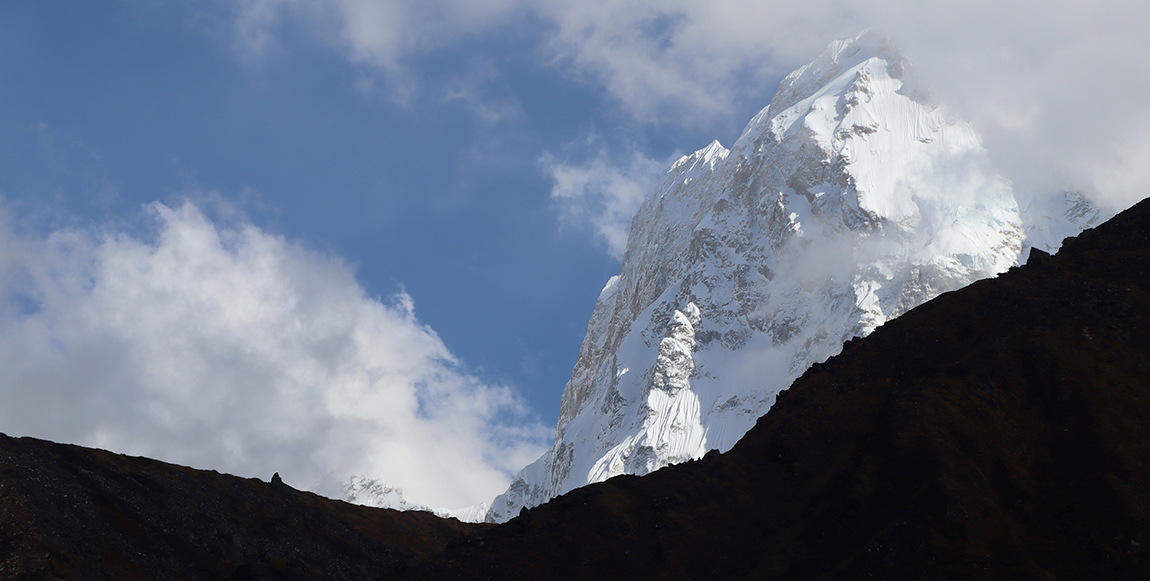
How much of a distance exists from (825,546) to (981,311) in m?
30.4

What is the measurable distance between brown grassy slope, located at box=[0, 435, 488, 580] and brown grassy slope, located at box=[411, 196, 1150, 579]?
40.3ft

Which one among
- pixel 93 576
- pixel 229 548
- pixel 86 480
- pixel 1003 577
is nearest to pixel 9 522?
pixel 93 576

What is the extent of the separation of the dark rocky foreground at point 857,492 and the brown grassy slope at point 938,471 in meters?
0.15

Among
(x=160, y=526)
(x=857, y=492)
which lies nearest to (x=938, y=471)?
(x=857, y=492)

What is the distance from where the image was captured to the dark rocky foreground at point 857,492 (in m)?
46.2

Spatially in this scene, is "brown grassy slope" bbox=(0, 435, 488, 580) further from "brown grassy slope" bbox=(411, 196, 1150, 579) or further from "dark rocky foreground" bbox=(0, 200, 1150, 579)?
"brown grassy slope" bbox=(411, 196, 1150, 579)

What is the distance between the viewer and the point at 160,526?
53156mm

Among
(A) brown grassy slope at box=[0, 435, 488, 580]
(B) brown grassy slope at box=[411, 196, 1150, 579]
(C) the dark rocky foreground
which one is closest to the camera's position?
(A) brown grassy slope at box=[0, 435, 488, 580]

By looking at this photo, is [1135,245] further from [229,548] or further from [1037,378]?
[229,548]

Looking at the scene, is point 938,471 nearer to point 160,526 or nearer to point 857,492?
point 857,492

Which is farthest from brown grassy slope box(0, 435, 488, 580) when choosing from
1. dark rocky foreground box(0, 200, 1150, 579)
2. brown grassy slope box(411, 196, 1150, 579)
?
brown grassy slope box(411, 196, 1150, 579)

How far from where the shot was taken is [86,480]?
53.0 m

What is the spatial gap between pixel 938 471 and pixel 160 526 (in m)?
53.1

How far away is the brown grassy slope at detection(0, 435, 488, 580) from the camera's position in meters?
44.1
